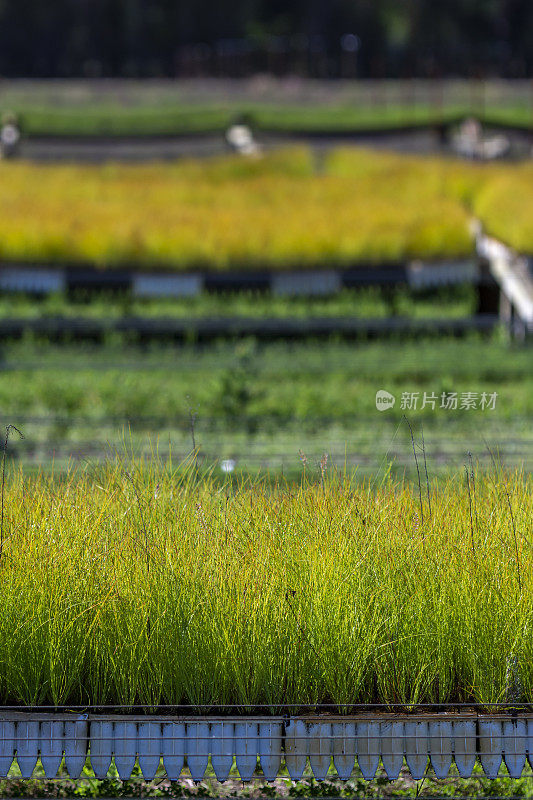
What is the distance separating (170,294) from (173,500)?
666cm

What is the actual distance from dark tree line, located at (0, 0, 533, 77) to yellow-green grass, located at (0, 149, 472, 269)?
4114 cm

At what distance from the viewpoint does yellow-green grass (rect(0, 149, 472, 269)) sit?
10.3m

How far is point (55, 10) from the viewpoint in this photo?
5416 cm

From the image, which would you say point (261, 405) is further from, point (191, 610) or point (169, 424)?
point (191, 610)

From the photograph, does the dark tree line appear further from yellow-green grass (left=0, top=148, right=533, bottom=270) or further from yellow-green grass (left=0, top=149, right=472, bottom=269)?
yellow-green grass (left=0, top=149, right=472, bottom=269)

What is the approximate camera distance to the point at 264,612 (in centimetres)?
330

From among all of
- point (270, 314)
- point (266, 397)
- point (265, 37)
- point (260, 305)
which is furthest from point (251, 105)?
point (266, 397)

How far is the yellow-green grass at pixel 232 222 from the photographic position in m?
10.3

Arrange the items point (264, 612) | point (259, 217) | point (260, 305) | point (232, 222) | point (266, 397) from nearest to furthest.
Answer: point (264, 612)
point (266, 397)
point (260, 305)
point (232, 222)
point (259, 217)

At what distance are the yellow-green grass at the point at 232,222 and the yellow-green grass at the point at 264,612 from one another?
272 inches

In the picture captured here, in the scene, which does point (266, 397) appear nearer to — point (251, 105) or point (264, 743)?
point (264, 743)

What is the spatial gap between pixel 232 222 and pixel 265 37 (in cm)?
4634

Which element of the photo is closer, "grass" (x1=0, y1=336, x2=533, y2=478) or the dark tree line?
"grass" (x1=0, y1=336, x2=533, y2=478)

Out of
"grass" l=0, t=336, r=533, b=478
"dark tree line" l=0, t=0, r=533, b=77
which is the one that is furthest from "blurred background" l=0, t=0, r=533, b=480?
"dark tree line" l=0, t=0, r=533, b=77
